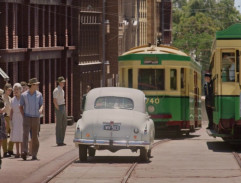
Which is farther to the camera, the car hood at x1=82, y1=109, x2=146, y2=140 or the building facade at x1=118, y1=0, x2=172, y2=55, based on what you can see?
the building facade at x1=118, y1=0, x2=172, y2=55

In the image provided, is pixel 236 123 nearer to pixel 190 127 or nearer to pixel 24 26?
pixel 190 127

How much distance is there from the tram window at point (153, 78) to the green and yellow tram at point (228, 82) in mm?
7312

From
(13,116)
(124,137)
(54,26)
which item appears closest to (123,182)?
(124,137)

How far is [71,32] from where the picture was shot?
66.8 metres

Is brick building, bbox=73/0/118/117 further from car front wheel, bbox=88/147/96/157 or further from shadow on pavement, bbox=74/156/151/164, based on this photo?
shadow on pavement, bbox=74/156/151/164

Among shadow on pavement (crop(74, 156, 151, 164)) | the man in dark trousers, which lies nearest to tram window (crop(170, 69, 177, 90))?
the man in dark trousers

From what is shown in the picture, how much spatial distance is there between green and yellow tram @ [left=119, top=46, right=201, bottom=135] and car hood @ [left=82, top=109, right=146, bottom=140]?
41.5 ft

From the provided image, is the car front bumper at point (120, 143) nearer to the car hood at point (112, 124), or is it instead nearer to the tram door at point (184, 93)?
the car hood at point (112, 124)

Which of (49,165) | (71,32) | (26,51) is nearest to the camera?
(49,165)

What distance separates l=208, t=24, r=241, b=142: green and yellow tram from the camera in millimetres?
31359

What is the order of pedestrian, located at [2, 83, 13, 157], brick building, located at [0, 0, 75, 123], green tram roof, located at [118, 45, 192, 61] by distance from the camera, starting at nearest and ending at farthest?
pedestrian, located at [2, 83, 13, 157] → green tram roof, located at [118, 45, 192, 61] → brick building, located at [0, 0, 75, 123]

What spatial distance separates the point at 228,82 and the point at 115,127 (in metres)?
6.35

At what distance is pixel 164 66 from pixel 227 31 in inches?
303

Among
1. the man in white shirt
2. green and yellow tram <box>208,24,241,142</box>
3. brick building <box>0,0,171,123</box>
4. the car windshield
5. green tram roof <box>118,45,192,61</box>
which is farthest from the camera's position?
brick building <box>0,0,171,123</box>
